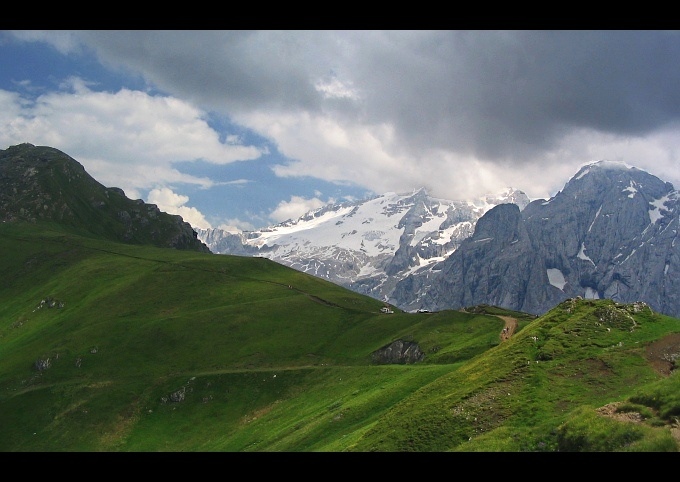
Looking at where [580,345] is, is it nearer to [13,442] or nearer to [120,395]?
[120,395]

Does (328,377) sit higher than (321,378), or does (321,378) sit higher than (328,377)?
(328,377)

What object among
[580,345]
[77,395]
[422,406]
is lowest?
[77,395]

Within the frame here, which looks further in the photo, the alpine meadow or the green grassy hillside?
the green grassy hillside

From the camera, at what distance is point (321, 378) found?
116 m

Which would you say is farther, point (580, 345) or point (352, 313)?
point (352, 313)

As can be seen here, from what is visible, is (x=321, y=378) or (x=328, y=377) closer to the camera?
(x=328, y=377)

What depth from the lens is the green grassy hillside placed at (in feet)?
140

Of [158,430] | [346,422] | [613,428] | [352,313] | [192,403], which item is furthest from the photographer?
[352,313]

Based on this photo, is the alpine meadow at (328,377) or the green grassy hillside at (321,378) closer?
the alpine meadow at (328,377)

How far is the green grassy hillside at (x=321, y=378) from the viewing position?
42.6 metres
